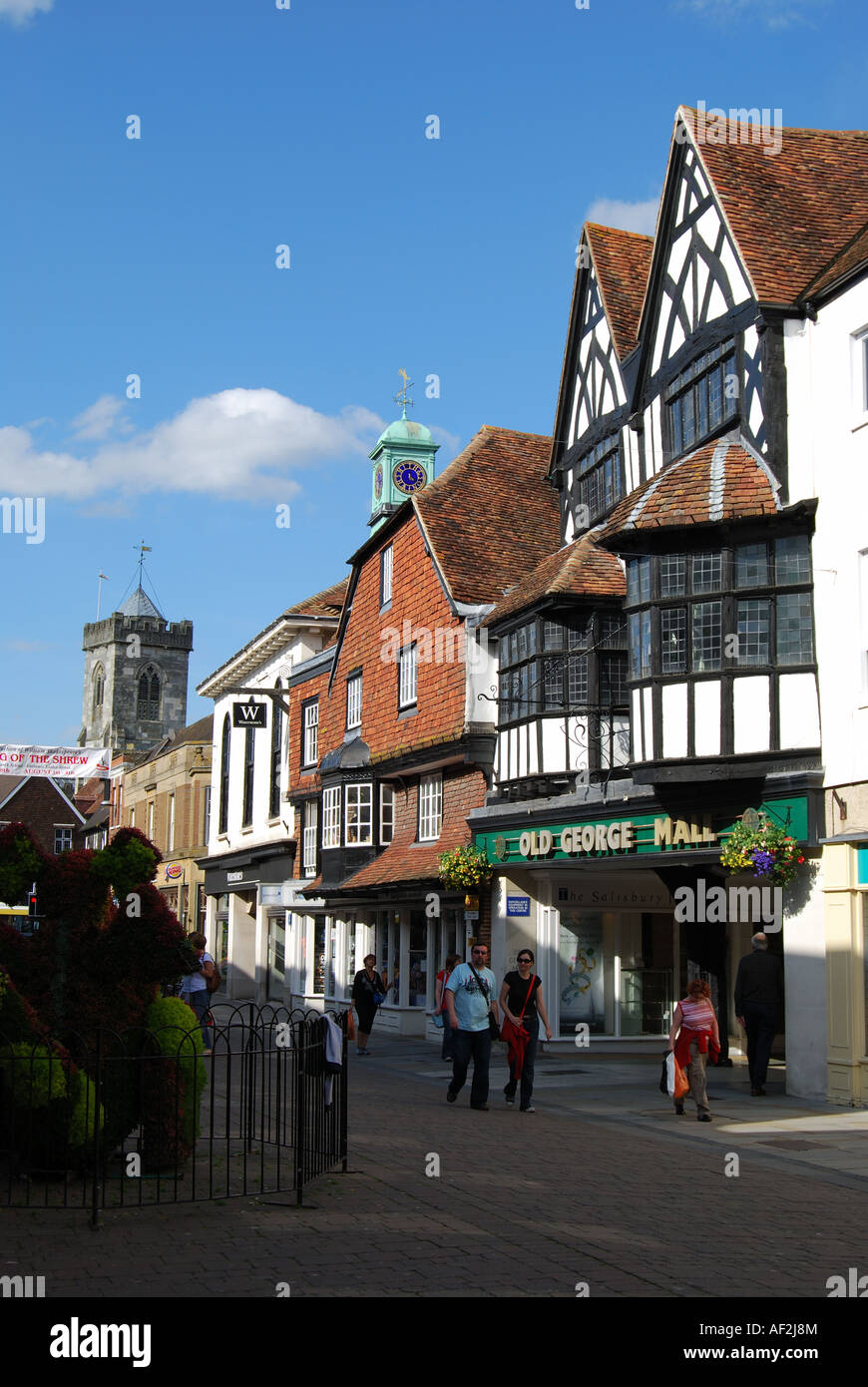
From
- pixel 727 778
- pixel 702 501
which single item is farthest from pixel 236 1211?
pixel 702 501

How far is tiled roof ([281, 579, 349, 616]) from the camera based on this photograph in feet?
132

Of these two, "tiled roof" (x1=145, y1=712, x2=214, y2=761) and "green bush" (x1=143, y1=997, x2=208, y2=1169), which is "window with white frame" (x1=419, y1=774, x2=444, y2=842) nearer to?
"green bush" (x1=143, y1=997, x2=208, y2=1169)

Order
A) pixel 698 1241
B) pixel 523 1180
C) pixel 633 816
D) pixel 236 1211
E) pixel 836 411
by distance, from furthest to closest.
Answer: pixel 633 816 < pixel 836 411 < pixel 523 1180 < pixel 236 1211 < pixel 698 1241

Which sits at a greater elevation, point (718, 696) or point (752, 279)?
point (752, 279)

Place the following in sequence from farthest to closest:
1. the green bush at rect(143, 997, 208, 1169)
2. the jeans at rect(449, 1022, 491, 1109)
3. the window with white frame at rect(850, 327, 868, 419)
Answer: the window with white frame at rect(850, 327, 868, 419) < the jeans at rect(449, 1022, 491, 1109) < the green bush at rect(143, 997, 208, 1169)

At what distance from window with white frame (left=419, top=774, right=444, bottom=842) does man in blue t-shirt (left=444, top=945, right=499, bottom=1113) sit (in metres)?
11.5

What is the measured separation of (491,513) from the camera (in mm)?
29344

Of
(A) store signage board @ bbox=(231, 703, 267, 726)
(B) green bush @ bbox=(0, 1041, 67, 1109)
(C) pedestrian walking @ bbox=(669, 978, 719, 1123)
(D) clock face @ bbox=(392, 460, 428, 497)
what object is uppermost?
(D) clock face @ bbox=(392, 460, 428, 497)

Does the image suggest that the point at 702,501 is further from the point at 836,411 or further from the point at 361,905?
the point at 361,905

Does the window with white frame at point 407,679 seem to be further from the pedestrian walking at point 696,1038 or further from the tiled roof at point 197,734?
the tiled roof at point 197,734

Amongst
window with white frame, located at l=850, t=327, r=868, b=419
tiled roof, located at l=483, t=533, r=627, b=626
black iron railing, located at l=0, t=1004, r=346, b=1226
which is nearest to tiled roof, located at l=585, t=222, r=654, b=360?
tiled roof, located at l=483, t=533, r=627, b=626

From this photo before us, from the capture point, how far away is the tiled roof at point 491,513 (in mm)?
27297
